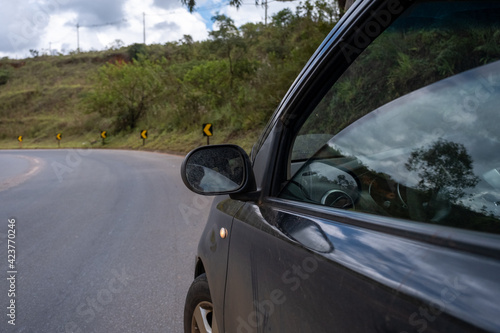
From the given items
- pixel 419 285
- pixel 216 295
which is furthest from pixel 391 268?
pixel 216 295

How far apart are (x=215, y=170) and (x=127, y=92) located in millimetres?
44401

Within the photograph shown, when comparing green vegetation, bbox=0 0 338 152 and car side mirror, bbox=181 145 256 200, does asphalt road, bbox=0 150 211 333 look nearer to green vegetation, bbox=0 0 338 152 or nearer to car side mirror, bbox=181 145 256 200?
car side mirror, bbox=181 145 256 200

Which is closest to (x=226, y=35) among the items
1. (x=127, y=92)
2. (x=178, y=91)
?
(x=178, y=91)

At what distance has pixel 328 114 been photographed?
1.65 meters

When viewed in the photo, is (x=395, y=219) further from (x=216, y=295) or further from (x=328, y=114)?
(x=216, y=295)

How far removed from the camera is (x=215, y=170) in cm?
187

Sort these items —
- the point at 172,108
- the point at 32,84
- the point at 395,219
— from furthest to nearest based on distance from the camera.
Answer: the point at 32,84 → the point at 172,108 → the point at 395,219

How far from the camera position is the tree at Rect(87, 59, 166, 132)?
42.1m

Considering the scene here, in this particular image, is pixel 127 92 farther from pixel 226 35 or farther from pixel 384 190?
pixel 384 190

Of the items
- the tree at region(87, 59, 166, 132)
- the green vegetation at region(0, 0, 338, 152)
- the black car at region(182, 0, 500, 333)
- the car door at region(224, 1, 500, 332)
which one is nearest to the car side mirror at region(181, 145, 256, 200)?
the black car at region(182, 0, 500, 333)

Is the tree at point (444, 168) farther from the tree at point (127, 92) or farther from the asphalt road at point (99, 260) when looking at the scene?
the tree at point (127, 92)

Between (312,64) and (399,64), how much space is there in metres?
0.30

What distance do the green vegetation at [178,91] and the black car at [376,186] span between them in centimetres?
1014

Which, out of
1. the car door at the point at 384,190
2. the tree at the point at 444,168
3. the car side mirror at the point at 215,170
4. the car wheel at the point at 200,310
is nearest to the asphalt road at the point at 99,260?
the car wheel at the point at 200,310
